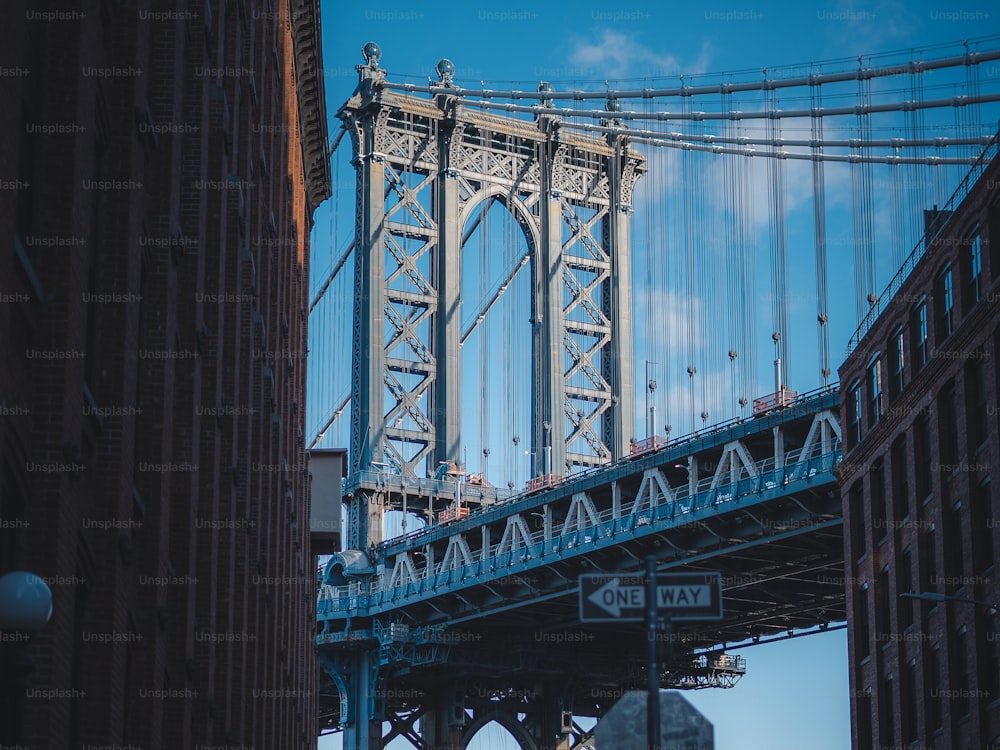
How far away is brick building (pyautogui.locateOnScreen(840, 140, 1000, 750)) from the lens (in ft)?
144

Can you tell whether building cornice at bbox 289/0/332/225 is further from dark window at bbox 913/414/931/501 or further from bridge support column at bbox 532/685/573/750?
bridge support column at bbox 532/685/573/750

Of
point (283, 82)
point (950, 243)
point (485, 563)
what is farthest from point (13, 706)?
point (485, 563)

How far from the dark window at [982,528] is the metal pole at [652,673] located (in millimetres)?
29200

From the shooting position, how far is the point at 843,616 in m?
91.5

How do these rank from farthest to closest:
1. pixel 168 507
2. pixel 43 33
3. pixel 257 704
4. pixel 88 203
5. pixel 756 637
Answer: pixel 756 637
pixel 257 704
pixel 168 507
pixel 88 203
pixel 43 33

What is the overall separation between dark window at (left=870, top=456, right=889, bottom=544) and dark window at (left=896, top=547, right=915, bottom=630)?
1976 mm

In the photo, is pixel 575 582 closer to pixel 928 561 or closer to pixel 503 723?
pixel 503 723

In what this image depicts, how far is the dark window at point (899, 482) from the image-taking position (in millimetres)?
51719

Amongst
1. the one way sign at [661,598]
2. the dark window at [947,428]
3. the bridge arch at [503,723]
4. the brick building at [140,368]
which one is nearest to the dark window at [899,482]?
the dark window at [947,428]

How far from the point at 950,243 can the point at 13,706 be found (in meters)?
37.6

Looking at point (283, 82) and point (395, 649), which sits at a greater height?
point (283, 82)

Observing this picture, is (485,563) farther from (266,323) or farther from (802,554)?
(266,323)

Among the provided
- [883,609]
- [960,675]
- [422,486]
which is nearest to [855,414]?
[883,609]

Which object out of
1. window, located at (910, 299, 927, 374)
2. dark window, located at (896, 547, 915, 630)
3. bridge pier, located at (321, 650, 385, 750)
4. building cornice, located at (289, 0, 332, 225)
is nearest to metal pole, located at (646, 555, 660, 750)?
building cornice, located at (289, 0, 332, 225)
